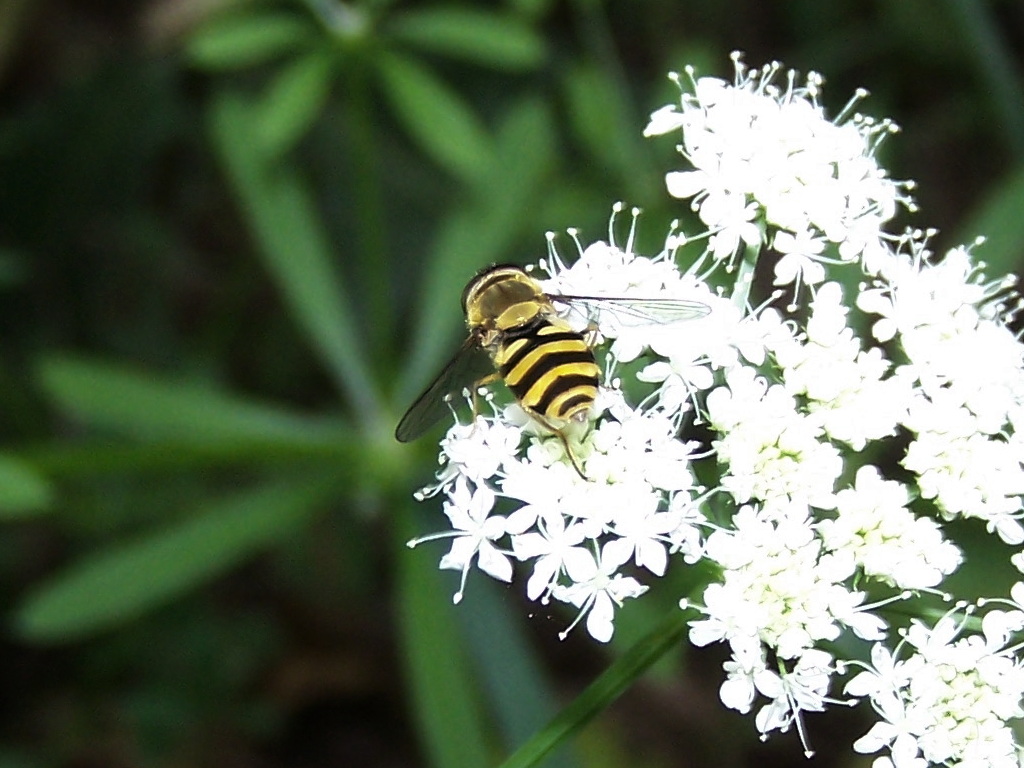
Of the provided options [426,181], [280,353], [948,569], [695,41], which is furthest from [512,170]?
[948,569]

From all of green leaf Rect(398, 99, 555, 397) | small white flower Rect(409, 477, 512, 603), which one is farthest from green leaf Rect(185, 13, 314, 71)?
small white flower Rect(409, 477, 512, 603)

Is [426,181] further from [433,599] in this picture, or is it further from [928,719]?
[928,719]

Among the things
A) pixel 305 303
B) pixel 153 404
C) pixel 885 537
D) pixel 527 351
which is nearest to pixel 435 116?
pixel 305 303

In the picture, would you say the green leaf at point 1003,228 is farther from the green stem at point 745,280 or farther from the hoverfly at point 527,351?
the hoverfly at point 527,351

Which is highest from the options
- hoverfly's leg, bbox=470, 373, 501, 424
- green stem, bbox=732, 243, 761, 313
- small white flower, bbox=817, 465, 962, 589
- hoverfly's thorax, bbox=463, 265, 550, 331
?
hoverfly's thorax, bbox=463, 265, 550, 331

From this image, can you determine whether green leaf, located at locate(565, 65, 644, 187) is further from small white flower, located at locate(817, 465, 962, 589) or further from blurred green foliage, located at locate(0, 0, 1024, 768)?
small white flower, located at locate(817, 465, 962, 589)

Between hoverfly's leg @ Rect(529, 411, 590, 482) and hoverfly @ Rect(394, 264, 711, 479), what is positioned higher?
hoverfly @ Rect(394, 264, 711, 479)
